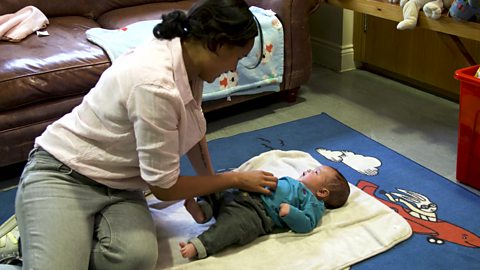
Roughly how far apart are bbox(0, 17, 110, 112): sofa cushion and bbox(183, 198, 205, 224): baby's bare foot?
745 mm

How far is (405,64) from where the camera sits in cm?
288

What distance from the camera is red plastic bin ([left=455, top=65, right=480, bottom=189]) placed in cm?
172

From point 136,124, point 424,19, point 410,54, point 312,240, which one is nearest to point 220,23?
point 136,124

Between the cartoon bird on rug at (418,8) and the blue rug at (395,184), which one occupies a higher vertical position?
the cartoon bird on rug at (418,8)

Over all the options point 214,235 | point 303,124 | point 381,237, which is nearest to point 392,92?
point 303,124

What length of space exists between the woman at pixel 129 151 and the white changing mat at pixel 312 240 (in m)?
0.18

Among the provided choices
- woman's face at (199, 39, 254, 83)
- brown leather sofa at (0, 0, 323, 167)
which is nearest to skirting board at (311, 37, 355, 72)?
brown leather sofa at (0, 0, 323, 167)

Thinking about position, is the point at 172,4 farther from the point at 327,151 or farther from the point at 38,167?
the point at 38,167

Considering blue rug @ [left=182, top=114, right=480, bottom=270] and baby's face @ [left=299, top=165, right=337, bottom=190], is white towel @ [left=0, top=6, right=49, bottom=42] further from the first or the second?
baby's face @ [left=299, top=165, right=337, bottom=190]

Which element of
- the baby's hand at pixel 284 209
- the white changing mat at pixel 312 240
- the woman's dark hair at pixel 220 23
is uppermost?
the woman's dark hair at pixel 220 23

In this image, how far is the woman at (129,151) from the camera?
1.19 meters

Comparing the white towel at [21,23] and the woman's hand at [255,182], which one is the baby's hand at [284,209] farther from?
the white towel at [21,23]

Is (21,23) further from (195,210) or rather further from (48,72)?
(195,210)

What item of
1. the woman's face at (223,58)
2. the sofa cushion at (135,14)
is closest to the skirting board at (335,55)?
the sofa cushion at (135,14)
